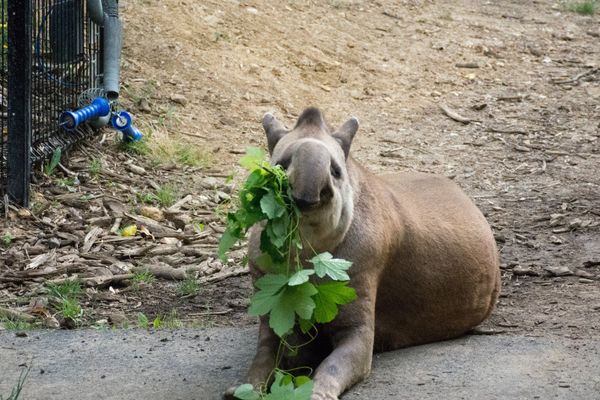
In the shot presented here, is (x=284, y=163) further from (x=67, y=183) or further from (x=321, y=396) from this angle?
(x=67, y=183)

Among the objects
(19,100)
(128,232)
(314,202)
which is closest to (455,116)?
(128,232)

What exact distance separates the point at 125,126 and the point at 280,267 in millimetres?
5061

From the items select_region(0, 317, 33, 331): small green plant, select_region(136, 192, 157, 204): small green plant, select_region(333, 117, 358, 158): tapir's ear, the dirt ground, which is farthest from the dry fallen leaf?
select_region(333, 117, 358, 158): tapir's ear

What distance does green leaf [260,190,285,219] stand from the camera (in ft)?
16.5

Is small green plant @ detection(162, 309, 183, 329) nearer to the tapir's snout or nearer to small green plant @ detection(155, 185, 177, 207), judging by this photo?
the tapir's snout

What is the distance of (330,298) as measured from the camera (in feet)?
17.1

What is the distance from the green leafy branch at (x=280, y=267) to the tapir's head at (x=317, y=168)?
0.08 metres

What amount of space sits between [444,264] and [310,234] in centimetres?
121

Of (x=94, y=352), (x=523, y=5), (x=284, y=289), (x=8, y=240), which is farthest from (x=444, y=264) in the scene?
(x=523, y=5)

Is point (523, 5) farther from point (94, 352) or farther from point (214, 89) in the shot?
point (94, 352)

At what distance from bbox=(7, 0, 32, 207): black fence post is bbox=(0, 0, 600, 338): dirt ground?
0.40m

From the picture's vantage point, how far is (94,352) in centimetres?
603

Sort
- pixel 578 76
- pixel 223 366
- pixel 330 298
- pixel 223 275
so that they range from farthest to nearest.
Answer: pixel 578 76, pixel 223 275, pixel 223 366, pixel 330 298

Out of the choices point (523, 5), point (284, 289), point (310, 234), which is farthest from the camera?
point (523, 5)
